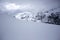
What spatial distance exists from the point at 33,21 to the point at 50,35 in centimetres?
41

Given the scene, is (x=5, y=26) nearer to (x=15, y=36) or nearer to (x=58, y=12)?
(x=15, y=36)

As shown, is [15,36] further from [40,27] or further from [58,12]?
[58,12]

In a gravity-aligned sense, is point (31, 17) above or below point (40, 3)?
below

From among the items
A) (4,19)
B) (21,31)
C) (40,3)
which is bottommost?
(21,31)

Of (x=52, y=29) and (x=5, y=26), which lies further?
(x=5, y=26)

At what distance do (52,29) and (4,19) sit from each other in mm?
951

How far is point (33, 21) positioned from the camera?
154cm

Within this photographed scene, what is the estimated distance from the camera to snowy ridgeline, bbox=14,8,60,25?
4.97 feet

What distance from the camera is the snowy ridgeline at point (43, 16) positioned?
152cm

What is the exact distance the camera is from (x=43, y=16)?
1537 mm

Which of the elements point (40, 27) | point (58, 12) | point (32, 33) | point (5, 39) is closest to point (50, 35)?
point (40, 27)

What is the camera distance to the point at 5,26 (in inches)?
63.0

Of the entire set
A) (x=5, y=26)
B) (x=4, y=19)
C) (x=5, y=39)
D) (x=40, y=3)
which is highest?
(x=40, y=3)

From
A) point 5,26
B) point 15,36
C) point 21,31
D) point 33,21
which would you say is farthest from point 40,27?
point 5,26
